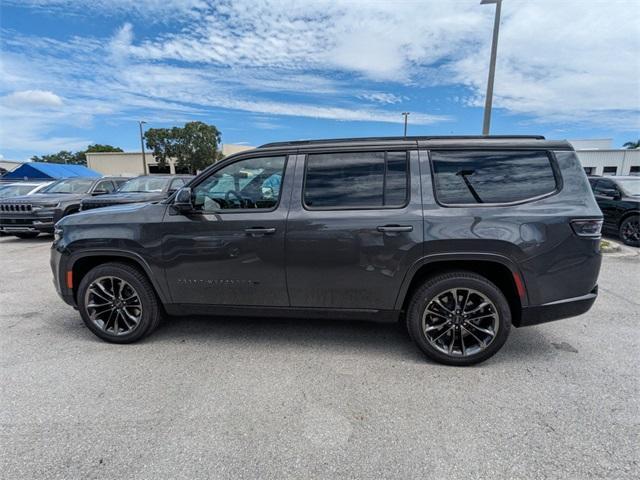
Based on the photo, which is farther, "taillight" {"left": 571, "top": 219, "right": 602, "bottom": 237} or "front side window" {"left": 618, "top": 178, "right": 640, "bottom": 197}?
"front side window" {"left": 618, "top": 178, "right": 640, "bottom": 197}

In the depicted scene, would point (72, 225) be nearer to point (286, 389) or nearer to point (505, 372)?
point (286, 389)

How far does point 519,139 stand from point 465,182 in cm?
62

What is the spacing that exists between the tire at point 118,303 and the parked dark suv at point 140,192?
5130 millimetres

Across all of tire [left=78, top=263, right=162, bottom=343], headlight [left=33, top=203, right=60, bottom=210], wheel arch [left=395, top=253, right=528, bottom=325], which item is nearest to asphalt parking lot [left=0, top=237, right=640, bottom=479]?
tire [left=78, top=263, right=162, bottom=343]

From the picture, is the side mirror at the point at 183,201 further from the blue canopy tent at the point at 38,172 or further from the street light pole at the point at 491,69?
the blue canopy tent at the point at 38,172

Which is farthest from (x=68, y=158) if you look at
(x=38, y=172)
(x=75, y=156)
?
(x=38, y=172)

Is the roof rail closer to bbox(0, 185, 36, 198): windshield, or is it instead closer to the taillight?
the taillight

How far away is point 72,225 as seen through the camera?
3.37 meters

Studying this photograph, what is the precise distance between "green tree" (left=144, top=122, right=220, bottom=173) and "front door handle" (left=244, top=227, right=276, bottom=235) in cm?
4802

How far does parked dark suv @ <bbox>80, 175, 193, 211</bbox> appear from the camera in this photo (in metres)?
8.39

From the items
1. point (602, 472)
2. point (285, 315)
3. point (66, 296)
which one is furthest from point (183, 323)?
point (602, 472)

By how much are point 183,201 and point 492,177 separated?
2.65 meters

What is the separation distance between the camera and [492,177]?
9.41 ft

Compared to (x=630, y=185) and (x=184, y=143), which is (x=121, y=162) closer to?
(x=184, y=143)
